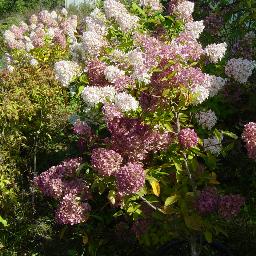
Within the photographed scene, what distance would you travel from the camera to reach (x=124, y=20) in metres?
3.91

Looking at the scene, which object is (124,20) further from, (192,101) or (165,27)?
(192,101)

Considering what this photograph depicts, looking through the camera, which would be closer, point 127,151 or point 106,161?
point 106,161

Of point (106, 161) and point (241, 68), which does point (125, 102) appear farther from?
point (241, 68)

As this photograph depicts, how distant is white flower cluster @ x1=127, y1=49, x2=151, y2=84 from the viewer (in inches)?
118

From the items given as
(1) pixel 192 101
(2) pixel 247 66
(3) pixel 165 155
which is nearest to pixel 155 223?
(3) pixel 165 155

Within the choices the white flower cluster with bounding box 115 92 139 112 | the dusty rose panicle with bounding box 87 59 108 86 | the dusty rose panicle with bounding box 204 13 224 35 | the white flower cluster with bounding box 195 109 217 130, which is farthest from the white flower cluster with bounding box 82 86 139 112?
the dusty rose panicle with bounding box 204 13 224 35

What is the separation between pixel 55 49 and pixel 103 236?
4078 millimetres

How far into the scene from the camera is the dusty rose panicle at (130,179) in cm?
290

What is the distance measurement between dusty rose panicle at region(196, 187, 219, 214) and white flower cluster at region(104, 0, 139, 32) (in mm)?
1570

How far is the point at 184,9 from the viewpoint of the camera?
405 centimetres

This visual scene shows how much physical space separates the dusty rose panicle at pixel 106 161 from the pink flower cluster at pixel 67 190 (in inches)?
13.1

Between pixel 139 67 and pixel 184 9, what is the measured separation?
1.25 metres

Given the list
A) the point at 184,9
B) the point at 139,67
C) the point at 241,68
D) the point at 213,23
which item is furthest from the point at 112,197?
the point at 213,23

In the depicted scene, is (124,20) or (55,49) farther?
(55,49)
